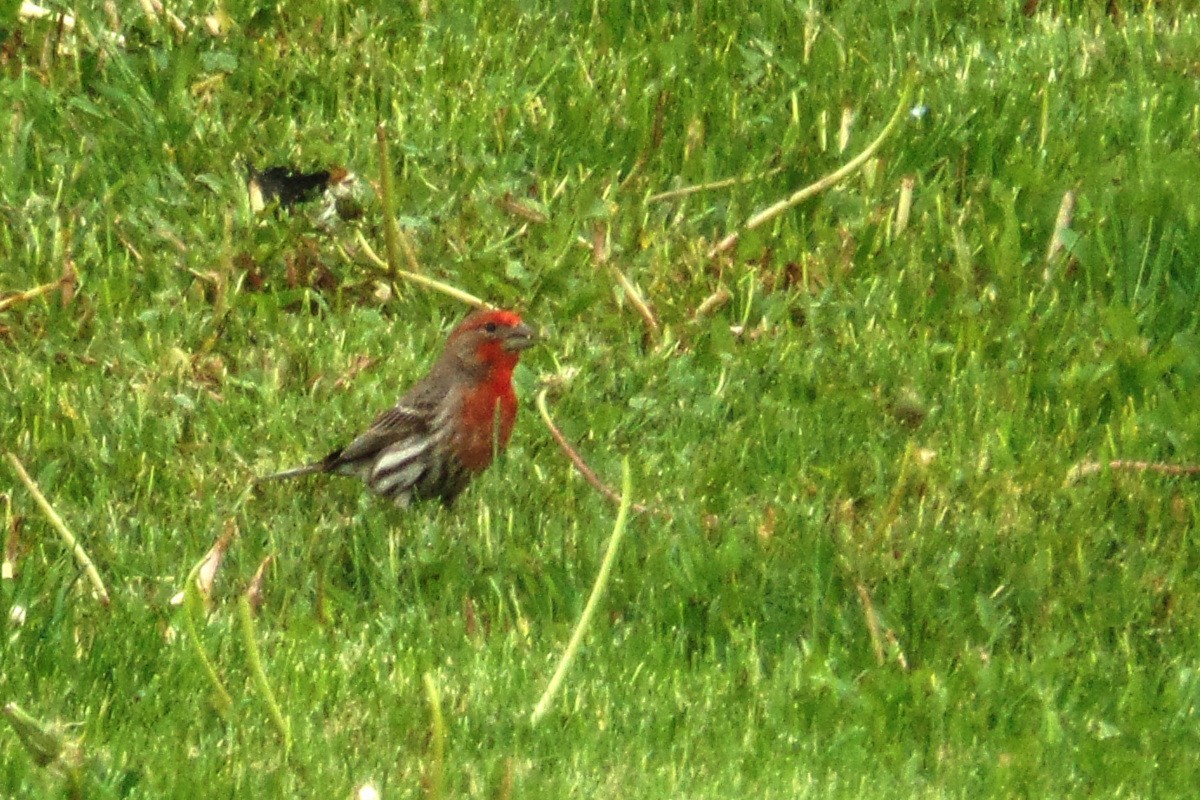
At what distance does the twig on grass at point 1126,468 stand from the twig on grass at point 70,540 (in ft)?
7.77

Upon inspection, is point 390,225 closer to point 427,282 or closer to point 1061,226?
point 427,282

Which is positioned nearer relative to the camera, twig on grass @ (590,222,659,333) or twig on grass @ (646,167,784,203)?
twig on grass @ (590,222,659,333)

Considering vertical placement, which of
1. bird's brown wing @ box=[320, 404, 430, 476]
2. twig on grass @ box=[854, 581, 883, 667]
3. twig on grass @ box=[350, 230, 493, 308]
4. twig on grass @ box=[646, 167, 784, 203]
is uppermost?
twig on grass @ box=[646, 167, 784, 203]

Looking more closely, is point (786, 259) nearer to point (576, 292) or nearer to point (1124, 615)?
point (576, 292)

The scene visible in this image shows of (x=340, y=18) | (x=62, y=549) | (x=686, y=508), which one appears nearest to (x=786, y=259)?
(x=686, y=508)

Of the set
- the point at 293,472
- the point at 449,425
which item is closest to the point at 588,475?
the point at 449,425

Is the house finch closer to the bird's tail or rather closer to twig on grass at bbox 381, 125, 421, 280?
the bird's tail

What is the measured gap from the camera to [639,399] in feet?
20.6

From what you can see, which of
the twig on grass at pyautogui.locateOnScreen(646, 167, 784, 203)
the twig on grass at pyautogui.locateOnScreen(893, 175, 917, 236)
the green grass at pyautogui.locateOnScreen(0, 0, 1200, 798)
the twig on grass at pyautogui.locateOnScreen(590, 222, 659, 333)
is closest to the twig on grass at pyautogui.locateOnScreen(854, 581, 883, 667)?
the green grass at pyautogui.locateOnScreen(0, 0, 1200, 798)

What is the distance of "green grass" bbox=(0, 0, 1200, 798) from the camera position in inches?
189

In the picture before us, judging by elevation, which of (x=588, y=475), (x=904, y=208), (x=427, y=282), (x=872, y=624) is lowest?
(x=872, y=624)

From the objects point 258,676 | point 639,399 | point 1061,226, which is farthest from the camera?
point 1061,226

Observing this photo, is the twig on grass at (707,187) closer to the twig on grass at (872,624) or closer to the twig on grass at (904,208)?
the twig on grass at (904,208)

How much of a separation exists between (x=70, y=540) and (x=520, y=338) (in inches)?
53.0
